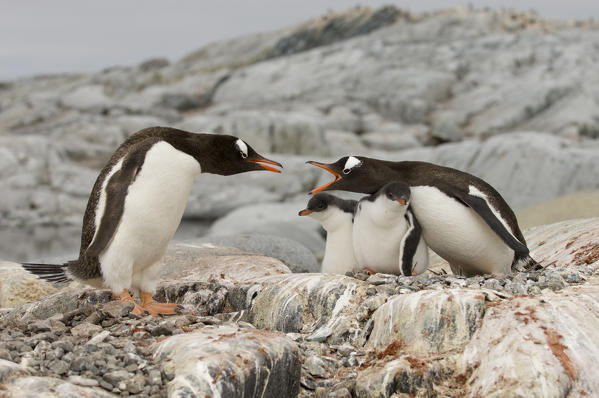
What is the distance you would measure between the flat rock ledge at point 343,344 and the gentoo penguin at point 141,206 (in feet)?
1.40

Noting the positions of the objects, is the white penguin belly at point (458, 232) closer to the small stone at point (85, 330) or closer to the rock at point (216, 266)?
the rock at point (216, 266)

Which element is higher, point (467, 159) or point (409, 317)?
point (409, 317)

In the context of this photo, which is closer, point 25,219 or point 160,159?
point 160,159

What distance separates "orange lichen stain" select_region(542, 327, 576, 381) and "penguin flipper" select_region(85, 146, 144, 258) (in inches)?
109

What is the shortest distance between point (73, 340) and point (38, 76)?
55.8 metres

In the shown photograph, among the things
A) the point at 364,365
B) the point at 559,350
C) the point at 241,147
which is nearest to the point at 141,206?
the point at 241,147

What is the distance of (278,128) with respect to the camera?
24.3m

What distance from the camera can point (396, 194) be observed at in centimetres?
481

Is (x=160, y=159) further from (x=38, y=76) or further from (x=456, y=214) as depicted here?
(x=38, y=76)

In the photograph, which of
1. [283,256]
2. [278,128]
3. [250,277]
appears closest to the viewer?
[250,277]

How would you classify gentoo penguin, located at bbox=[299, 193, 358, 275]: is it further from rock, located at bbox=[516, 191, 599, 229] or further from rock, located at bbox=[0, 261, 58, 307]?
rock, located at bbox=[516, 191, 599, 229]

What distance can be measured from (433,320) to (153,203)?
2022 mm

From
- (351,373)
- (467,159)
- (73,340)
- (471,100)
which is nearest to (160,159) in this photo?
(73,340)

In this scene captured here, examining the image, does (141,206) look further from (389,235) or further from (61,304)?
(389,235)
